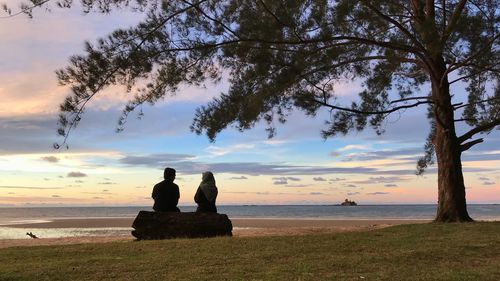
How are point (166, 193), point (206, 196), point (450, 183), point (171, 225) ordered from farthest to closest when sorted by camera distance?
point (450, 183) < point (206, 196) < point (166, 193) < point (171, 225)

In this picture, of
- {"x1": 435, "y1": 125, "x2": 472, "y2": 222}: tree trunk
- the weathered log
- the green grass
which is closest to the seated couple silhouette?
the weathered log

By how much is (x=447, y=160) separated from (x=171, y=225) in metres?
7.30

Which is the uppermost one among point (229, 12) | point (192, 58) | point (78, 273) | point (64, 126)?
point (229, 12)

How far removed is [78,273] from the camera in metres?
7.33

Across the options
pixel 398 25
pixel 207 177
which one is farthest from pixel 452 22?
pixel 207 177

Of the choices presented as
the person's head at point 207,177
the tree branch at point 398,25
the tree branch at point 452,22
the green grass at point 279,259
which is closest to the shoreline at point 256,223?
the person's head at point 207,177

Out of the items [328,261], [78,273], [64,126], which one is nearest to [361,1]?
[328,261]

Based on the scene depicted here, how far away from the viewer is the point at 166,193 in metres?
12.3

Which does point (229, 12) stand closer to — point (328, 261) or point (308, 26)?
point (308, 26)

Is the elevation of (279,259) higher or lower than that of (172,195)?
lower

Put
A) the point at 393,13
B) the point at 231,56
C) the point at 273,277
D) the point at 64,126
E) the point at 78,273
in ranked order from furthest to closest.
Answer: the point at 393,13, the point at 231,56, the point at 64,126, the point at 78,273, the point at 273,277

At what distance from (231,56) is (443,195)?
6897 millimetres

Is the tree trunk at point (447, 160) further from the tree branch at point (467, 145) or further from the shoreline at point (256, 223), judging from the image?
the shoreline at point (256, 223)

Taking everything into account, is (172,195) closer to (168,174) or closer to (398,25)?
(168,174)
